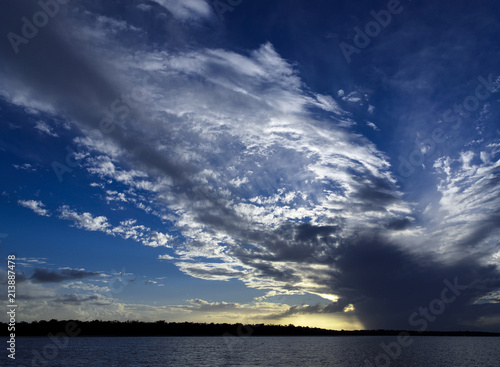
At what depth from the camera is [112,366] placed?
308ft

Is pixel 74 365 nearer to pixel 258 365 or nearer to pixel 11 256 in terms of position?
pixel 258 365

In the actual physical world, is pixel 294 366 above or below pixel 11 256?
below

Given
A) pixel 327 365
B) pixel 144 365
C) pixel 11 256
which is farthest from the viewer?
pixel 327 365

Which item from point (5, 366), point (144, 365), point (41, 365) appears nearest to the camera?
point (5, 366)

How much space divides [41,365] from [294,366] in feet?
227

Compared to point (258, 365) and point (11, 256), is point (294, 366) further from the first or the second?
point (11, 256)

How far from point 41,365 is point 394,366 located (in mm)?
99898

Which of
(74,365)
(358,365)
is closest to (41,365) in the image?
(74,365)

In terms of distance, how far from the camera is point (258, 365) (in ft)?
334

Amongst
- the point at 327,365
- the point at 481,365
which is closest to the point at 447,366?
the point at 481,365

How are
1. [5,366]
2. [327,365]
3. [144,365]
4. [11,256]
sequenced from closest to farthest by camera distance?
1. [11,256]
2. [5,366]
3. [144,365]
4. [327,365]

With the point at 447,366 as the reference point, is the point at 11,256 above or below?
above

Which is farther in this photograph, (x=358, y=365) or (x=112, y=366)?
(x=358, y=365)

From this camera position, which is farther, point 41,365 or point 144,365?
point 144,365
